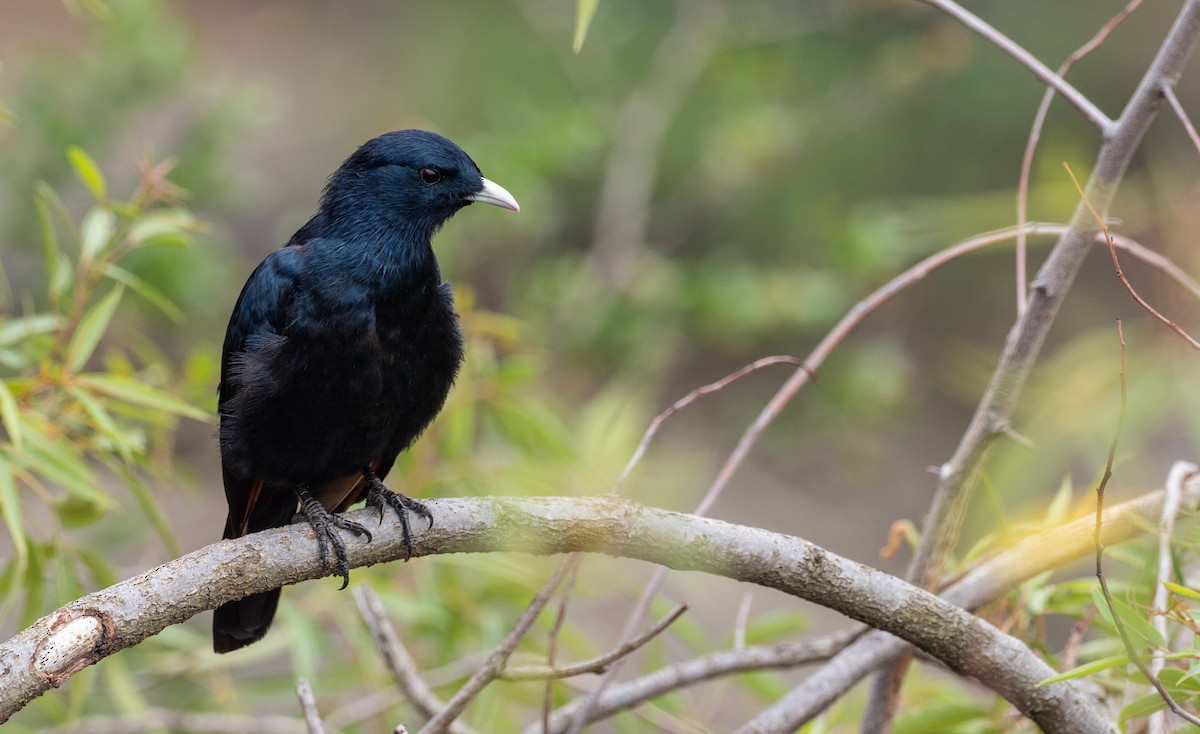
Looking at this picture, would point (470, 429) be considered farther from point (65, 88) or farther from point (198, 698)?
point (65, 88)

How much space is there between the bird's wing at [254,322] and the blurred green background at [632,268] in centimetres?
19

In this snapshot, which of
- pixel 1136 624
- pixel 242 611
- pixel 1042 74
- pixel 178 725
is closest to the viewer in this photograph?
pixel 1136 624

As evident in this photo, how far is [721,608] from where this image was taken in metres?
6.00

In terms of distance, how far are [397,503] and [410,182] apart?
30.2 inches

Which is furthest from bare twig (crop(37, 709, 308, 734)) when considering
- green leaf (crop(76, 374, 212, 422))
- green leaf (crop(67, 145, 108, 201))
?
green leaf (crop(67, 145, 108, 201))

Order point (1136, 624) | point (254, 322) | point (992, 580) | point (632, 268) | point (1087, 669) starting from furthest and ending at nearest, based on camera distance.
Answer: point (632, 268) → point (254, 322) → point (992, 580) → point (1136, 624) → point (1087, 669)

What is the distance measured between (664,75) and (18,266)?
348 cm

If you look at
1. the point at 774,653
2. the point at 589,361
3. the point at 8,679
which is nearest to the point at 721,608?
the point at 589,361

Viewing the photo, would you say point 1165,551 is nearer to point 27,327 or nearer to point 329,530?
point 329,530

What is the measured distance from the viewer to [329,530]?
202 centimetres

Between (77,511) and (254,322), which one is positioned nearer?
(254,322)


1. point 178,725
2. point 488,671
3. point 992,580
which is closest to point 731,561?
point 488,671

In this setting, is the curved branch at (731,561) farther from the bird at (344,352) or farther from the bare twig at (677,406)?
the bird at (344,352)

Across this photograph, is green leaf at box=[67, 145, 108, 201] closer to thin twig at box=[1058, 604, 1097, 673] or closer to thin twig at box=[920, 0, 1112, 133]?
thin twig at box=[920, 0, 1112, 133]
